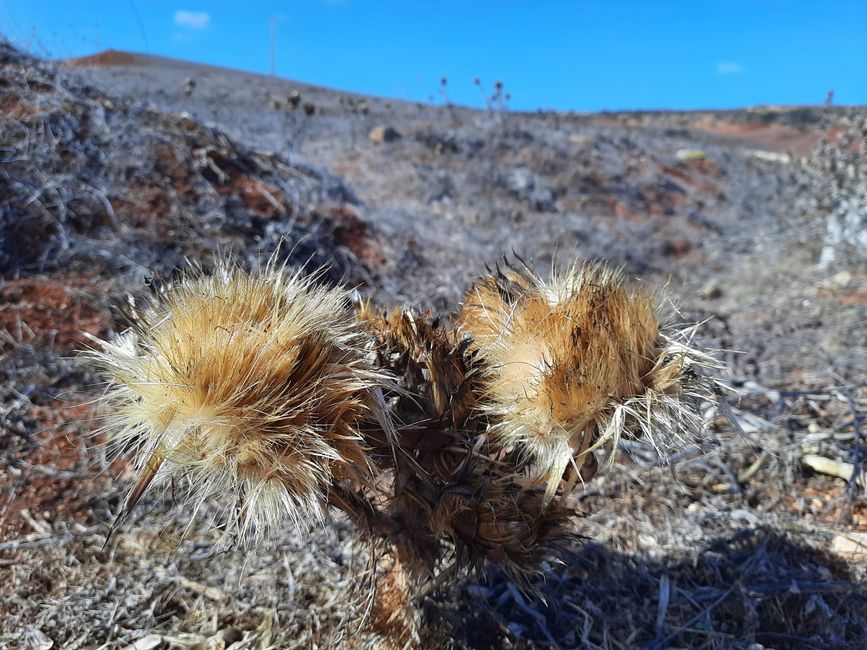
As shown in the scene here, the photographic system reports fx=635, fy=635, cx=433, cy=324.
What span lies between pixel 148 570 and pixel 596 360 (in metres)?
1.72

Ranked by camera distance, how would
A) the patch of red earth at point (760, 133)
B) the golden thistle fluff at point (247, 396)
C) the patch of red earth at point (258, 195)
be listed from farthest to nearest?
the patch of red earth at point (760, 133), the patch of red earth at point (258, 195), the golden thistle fluff at point (247, 396)

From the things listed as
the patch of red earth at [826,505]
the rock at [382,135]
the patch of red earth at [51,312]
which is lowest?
the patch of red earth at [826,505]

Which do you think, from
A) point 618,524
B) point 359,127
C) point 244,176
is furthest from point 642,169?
point 618,524

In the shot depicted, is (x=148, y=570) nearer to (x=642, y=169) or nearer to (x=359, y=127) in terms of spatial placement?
(x=359, y=127)

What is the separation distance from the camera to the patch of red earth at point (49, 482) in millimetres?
2311

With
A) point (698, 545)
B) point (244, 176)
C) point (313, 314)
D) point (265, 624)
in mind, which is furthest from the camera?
point (244, 176)

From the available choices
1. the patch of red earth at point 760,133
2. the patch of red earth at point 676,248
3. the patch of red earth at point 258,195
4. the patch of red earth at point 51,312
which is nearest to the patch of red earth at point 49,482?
the patch of red earth at point 51,312

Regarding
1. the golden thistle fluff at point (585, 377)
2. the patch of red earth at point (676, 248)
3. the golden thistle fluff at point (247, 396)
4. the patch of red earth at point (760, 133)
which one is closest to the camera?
the golden thistle fluff at point (247, 396)

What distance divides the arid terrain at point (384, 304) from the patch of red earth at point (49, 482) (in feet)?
0.04

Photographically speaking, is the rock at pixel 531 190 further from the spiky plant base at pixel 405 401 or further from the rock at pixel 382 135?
the spiky plant base at pixel 405 401

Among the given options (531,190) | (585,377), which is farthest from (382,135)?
(585,377)

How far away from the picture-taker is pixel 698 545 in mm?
2447

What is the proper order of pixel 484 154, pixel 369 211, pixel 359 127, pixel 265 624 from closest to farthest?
pixel 265 624
pixel 369 211
pixel 484 154
pixel 359 127

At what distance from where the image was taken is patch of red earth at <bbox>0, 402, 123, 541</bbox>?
2.31m
